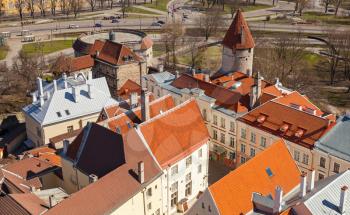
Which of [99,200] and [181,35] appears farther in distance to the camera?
[181,35]

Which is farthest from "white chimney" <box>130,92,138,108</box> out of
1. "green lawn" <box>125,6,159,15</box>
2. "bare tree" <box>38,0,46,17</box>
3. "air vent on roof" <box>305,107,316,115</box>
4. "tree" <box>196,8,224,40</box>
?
"bare tree" <box>38,0,46,17</box>

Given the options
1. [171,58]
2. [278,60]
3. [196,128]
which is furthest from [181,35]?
[196,128]

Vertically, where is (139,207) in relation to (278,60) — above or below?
below

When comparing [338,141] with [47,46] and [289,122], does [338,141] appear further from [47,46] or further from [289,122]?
[47,46]

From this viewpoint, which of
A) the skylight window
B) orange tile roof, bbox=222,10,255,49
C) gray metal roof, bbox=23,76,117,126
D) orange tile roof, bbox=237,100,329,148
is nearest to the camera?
the skylight window

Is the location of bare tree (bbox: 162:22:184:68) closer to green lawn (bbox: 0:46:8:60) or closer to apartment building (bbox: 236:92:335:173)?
green lawn (bbox: 0:46:8:60)

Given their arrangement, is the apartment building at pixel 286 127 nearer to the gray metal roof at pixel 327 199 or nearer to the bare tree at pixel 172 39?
the gray metal roof at pixel 327 199

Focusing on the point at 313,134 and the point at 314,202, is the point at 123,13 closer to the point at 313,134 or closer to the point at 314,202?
the point at 313,134

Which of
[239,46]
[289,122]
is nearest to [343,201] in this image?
[289,122]
